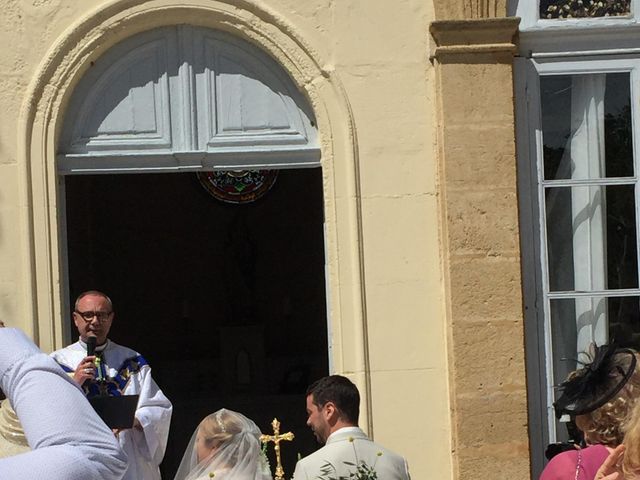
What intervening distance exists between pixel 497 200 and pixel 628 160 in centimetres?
86

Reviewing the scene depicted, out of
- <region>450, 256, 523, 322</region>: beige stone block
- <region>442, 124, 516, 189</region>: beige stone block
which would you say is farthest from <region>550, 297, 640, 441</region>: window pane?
<region>442, 124, 516, 189</region>: beige stone block

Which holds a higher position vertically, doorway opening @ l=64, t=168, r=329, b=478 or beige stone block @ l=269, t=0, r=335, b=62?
beige stone block @ l=269, t=0, r=335, b=62

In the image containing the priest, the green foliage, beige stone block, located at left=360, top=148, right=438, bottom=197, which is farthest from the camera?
beige stone block, located at left=360, top=148, right=438, bottom=197

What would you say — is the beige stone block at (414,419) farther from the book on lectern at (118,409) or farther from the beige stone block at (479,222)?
the book on lectern at (118,409)

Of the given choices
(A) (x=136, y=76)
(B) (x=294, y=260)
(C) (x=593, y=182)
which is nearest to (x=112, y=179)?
(B) (x=294, y=260)

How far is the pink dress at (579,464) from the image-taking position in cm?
376

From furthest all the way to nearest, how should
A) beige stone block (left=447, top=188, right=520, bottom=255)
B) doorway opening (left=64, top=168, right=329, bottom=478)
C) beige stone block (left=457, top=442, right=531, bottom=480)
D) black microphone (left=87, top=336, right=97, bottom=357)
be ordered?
doorway opening (left=64, top=168, right=329, bottom=478), beige stone block (left=447, top=188, right=520, bottom=255), beige stone block (left=457, top=442, right=531, bottom=480), black microphone (left=87, top=336, right=97, bottom=357)

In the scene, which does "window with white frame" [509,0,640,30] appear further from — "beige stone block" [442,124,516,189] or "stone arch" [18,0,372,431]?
"stone arch" [18,0,372,431]

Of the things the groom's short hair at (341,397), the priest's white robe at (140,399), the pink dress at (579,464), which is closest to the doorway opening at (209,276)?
the priest's white robe at (140,399)

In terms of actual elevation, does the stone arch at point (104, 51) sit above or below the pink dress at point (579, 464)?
above

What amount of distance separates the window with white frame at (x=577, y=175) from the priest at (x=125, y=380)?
6.90 feet

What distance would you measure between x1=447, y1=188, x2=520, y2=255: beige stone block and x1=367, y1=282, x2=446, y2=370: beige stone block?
1.12 ft

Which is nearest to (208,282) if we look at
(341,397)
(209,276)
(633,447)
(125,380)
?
(209,276)

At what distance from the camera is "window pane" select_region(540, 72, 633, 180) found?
23.4 ft
